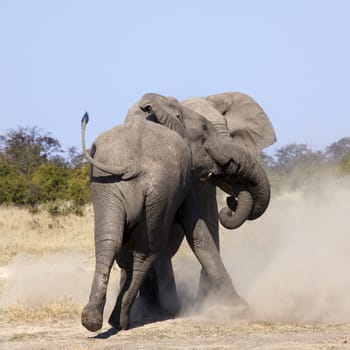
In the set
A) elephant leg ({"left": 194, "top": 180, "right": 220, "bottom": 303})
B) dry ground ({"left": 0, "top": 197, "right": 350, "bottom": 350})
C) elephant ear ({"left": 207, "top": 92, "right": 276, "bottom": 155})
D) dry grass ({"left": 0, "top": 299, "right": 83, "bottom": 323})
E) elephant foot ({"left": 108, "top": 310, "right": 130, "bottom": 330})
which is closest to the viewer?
dry ground ({"left": 0, "top": 197, "right": 350, "bottom": 350})

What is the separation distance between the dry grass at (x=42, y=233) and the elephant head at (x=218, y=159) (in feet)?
17.3

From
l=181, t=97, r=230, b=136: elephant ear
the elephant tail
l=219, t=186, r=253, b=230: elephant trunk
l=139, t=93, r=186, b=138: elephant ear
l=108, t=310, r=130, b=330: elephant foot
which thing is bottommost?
l=108, t=310, r=130, b=330: elephant foot

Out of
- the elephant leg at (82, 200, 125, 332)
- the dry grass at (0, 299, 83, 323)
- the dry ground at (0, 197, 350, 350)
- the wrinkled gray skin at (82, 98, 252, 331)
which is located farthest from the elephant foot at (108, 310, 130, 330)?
the dry grass at (0, 299, 83, 323)

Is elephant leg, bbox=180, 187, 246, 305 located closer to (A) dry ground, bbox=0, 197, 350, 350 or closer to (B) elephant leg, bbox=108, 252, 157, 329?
(A) dry ground, bbox=0, 197, 350, 350

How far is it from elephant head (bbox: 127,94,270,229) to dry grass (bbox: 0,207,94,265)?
5.28 meters

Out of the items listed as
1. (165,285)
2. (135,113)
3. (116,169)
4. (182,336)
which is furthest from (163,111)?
(182,336)

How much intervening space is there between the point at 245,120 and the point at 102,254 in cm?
441

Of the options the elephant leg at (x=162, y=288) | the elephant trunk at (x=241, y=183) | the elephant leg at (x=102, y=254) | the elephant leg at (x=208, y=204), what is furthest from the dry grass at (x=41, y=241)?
the elephant trunk at (x=241, y=183)

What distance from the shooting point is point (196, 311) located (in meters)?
9.70

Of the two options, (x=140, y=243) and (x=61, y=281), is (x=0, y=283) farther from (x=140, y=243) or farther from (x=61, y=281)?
(x=140, y=243)

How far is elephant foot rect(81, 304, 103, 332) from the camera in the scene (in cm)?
787

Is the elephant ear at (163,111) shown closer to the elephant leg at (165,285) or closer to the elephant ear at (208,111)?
the elephant leg at (165,285)

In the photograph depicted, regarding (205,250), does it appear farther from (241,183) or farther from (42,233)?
(42,233)

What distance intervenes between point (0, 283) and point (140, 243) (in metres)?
4.22
